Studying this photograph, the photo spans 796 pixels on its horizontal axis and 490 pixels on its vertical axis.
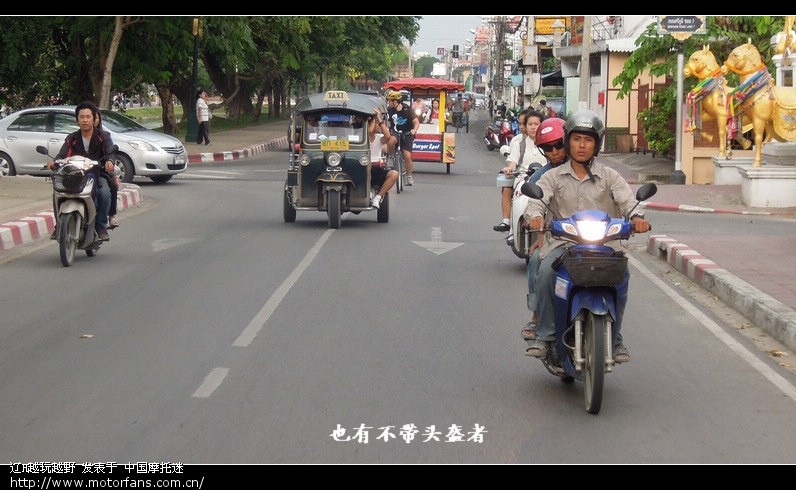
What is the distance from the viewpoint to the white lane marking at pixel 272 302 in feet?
30.0

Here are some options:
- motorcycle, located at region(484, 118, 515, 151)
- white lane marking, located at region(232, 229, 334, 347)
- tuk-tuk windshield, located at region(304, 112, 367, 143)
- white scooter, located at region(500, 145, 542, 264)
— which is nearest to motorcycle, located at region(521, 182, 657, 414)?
white lane marking, located at region(232, 229, 334, 347)

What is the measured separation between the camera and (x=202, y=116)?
3950 cm

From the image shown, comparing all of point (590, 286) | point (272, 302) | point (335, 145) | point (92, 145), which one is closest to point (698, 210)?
point (335, 145)

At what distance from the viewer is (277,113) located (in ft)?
252

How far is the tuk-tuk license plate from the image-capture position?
671 inches

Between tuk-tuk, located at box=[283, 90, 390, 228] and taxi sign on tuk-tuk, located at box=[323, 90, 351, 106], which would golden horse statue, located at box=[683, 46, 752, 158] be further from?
taxi sign on tuk-tuk, located at box=[323, 90, 351, 106]

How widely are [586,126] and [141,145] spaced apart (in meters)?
18.6

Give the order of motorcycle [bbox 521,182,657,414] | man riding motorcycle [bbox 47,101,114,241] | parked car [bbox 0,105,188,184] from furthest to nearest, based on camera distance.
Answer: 1. parked car [bbox 0,105,188,184]
2. man riding motorcycle [bbox 47,101,114,241]
3. motorcycle [bbox 521,182,657,414]

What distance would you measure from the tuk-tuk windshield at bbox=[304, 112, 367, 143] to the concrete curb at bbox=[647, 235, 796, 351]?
4.41 m

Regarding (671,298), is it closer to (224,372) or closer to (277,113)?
(224,372)

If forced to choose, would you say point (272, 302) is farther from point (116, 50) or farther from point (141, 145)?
point (116, 50)

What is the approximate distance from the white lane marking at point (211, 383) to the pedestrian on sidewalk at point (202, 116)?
1247 inches

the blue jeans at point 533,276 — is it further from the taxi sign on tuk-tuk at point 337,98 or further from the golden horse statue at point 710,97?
the golden horse statue at point 710,97
